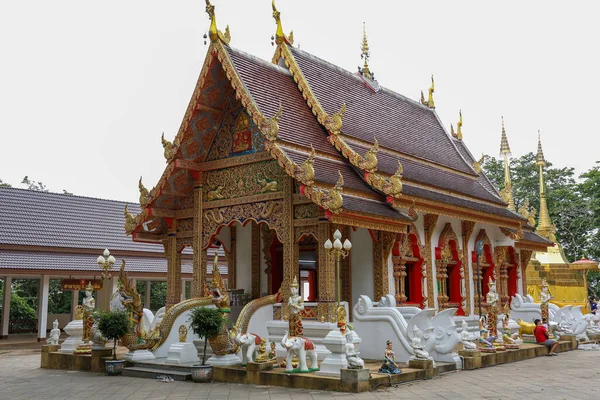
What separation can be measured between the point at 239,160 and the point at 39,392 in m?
5.69

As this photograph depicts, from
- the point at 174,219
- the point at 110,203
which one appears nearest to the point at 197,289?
the point at 174,219

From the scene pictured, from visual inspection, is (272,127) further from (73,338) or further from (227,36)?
(73,338)

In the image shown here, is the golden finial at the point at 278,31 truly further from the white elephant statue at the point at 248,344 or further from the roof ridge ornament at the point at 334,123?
the white elephant statue at the point at 248,344

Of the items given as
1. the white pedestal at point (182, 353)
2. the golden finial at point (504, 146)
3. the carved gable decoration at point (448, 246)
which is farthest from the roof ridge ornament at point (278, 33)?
the golden finial at point (504, 146)

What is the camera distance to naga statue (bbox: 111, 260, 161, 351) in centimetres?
1184

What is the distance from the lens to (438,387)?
9273 mm

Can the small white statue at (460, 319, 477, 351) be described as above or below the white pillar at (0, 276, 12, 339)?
below

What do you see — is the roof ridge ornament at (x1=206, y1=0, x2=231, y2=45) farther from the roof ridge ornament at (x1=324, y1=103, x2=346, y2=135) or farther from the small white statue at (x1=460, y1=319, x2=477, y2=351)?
the small white statue at (x1=460, y1=319, x2=477, y2=351)

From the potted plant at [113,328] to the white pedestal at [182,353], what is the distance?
3.01ft

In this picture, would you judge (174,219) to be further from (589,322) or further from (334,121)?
(589,322)

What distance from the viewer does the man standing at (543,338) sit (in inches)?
575

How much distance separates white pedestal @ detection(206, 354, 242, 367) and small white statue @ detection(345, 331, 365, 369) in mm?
2388

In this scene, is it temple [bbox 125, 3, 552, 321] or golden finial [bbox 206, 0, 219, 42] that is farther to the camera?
golden finial [bbox 206, 0, 219, 42]

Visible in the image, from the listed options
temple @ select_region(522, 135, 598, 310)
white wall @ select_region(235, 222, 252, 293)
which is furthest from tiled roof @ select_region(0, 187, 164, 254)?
temple @ select_region(522, 135, 598, 310)
